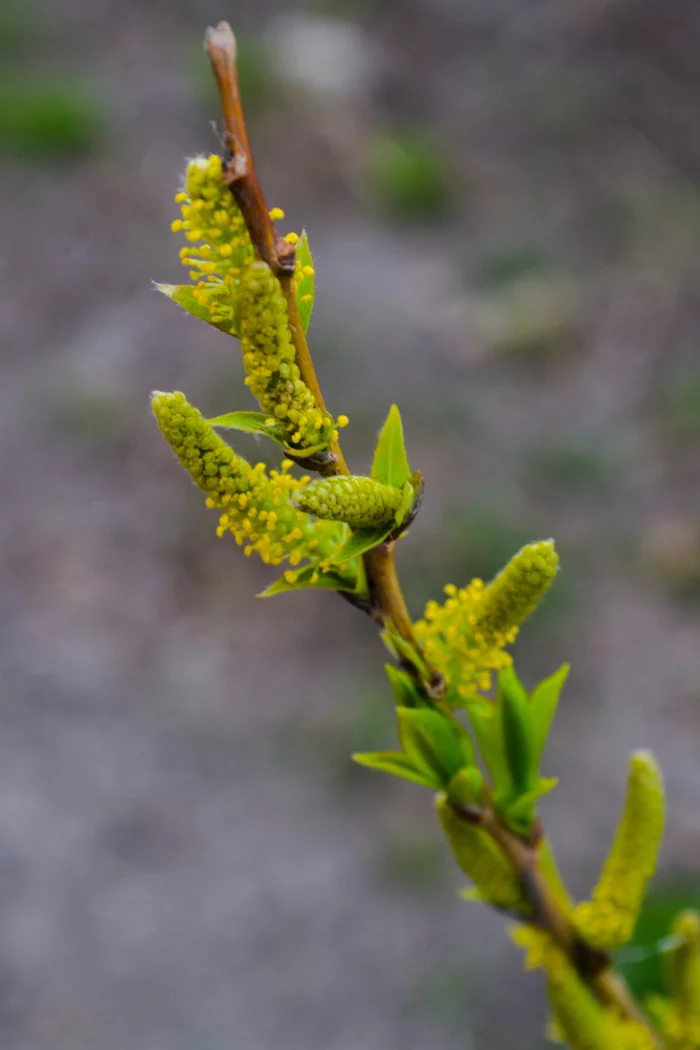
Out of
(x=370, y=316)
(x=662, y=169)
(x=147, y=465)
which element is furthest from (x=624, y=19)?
(x=147, y=465)

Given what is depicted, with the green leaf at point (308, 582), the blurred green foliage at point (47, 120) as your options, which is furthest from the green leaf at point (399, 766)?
the blurred green foliage at point (47, 120)

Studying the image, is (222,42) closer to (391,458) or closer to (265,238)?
(265,238)

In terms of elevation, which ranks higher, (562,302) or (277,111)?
(277,111)

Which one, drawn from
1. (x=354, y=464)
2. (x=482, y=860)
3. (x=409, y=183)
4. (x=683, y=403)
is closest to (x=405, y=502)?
(x=482, y=860)

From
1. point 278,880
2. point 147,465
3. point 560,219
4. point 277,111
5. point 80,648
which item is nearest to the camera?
point 278,880

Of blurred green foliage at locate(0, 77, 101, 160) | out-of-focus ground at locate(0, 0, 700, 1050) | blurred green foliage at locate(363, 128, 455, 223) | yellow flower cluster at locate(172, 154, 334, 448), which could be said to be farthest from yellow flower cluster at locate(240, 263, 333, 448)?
blurred green foliage at locate(0, 77, 101, 160)

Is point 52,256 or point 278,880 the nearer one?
point 278,880

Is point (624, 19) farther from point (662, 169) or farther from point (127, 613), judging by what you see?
point (127, 613)
